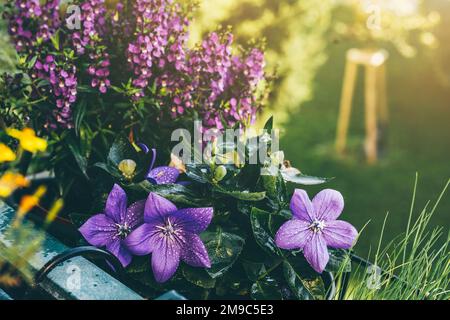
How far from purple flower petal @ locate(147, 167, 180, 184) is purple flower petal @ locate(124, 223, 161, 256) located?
15 centimetres

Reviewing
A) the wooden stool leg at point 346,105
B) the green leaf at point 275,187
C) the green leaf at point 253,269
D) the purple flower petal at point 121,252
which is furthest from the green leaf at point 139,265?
the wooden stool leg at point 346,105

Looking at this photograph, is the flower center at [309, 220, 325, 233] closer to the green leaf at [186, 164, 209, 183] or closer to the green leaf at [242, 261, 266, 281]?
the green leaf at [242, 261, 266, 281]

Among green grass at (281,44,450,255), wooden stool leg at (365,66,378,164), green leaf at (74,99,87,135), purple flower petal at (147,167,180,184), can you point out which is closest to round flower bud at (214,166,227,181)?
purple flower petal at (147,167,180,184)

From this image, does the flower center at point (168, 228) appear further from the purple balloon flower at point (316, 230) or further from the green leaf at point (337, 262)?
the green leaf at point (337, 262)

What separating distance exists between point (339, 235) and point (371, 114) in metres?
3.30

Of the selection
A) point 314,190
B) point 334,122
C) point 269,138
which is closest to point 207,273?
point 269,138

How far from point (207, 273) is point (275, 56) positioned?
9.37ft

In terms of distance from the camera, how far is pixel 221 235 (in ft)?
4.48

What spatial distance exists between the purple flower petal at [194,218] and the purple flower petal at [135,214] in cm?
11

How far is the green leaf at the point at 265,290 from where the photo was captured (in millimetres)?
1330

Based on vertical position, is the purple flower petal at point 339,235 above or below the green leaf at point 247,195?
below

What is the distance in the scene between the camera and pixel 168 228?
1337 mm

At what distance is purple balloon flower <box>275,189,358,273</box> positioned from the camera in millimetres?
1328
